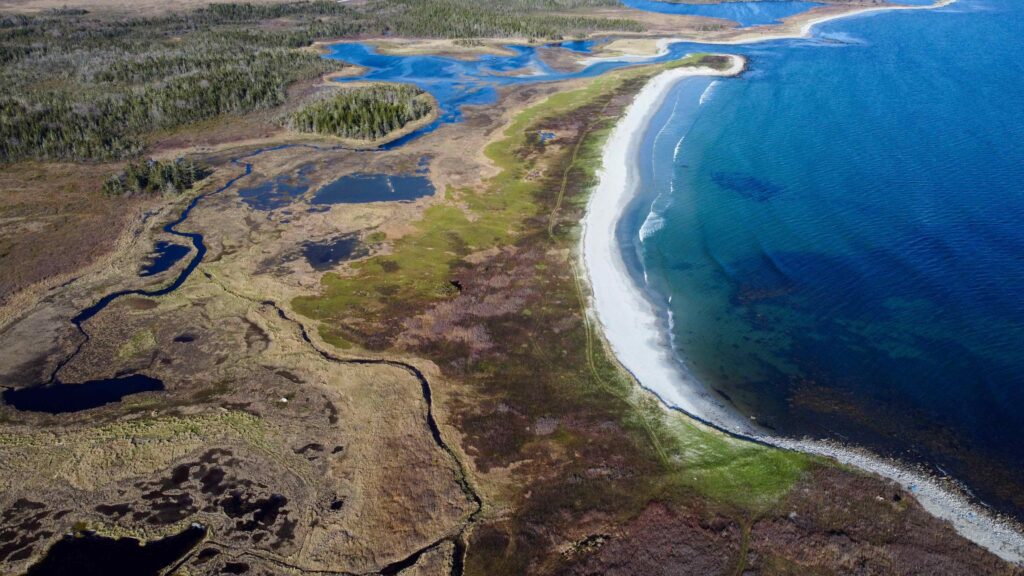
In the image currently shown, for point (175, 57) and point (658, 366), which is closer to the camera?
point (658, 366)

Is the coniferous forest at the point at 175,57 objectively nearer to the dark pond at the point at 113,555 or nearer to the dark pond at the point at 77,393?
the dark pond at the point at 77,393

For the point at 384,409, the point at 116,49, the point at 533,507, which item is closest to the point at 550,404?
the point at 533,507

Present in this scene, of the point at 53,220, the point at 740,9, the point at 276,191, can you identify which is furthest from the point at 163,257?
the point at 740,9

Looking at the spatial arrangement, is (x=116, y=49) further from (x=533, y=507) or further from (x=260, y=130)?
(x=533, y=507)

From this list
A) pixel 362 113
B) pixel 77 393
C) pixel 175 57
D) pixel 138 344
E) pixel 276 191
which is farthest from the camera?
pixel 175 57

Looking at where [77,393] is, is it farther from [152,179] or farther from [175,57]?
[175,57]

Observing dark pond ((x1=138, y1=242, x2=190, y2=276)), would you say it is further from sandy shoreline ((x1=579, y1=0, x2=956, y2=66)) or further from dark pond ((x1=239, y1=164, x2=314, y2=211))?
sandy shoreline ((x1=579, y1=0, x2=956, y2=66))
